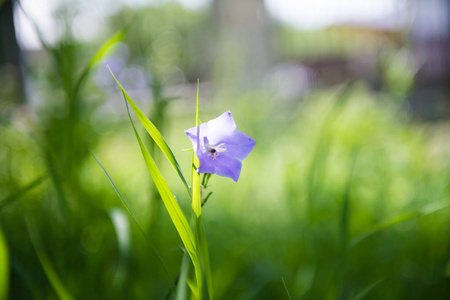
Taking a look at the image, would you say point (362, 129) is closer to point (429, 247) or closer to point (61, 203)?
point (429, 247)

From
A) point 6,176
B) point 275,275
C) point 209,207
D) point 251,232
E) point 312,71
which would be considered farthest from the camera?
point 312,71

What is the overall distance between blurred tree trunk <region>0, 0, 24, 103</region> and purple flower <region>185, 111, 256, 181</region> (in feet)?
6.36

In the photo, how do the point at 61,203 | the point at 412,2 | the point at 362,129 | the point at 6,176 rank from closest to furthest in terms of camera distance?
the point at 61,203
the point at 6,176
the point at 412,2
the point at 362,129

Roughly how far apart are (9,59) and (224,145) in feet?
8.14

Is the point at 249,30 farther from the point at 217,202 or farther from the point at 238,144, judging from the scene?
the point at 238,144

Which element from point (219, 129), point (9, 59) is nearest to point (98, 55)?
point (219, 129)

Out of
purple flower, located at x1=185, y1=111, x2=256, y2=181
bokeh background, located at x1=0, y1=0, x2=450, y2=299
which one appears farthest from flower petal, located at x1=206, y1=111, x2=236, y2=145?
bokeh background, located at x1=0, y1=0, x2=450, y2=299

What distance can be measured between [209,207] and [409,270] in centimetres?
79

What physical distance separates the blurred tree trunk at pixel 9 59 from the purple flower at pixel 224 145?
6.36 ft

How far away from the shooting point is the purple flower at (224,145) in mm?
482

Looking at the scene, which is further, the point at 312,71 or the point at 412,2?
the point at 312,71

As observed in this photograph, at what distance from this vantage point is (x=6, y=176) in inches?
53.1

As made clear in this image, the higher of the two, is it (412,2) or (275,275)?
(412,2)

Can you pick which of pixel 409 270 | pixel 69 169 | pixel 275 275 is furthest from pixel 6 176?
pixel 409 270
